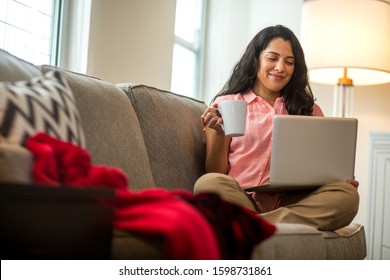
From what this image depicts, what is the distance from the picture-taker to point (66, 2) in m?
2.44

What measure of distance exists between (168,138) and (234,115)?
0.89 feet

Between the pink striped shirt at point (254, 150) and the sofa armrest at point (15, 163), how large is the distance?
1167 mm

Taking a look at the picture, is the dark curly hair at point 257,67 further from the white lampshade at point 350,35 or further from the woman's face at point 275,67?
the white lampshade at point 350,35

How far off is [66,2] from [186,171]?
93 cm

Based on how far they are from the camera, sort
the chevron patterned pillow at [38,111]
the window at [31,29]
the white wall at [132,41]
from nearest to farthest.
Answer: the chevron patterned pillow at [38,111]
the window at [31,29]
the white wall at [132,41]

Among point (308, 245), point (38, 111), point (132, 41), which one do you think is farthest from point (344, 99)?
point (38, 111)

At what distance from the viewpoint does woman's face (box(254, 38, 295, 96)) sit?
2244 millimetres

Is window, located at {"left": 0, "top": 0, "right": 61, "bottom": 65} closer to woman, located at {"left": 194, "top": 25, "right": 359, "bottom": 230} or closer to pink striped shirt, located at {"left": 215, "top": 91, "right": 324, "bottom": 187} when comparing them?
woman, located at {"left": 194, "top": 25, "right": 359, "bottom": 230}

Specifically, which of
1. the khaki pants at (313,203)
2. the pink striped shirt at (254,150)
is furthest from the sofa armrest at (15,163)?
the pink striped shirt at (254,150)

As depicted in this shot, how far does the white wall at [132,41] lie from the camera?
243cm

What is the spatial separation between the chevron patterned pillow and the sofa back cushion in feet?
1.72

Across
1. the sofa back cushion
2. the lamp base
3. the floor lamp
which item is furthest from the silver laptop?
the lamp base

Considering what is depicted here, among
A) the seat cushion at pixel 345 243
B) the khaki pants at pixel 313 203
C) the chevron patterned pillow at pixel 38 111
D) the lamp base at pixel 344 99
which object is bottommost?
the seat cushion at pixel 345 243
